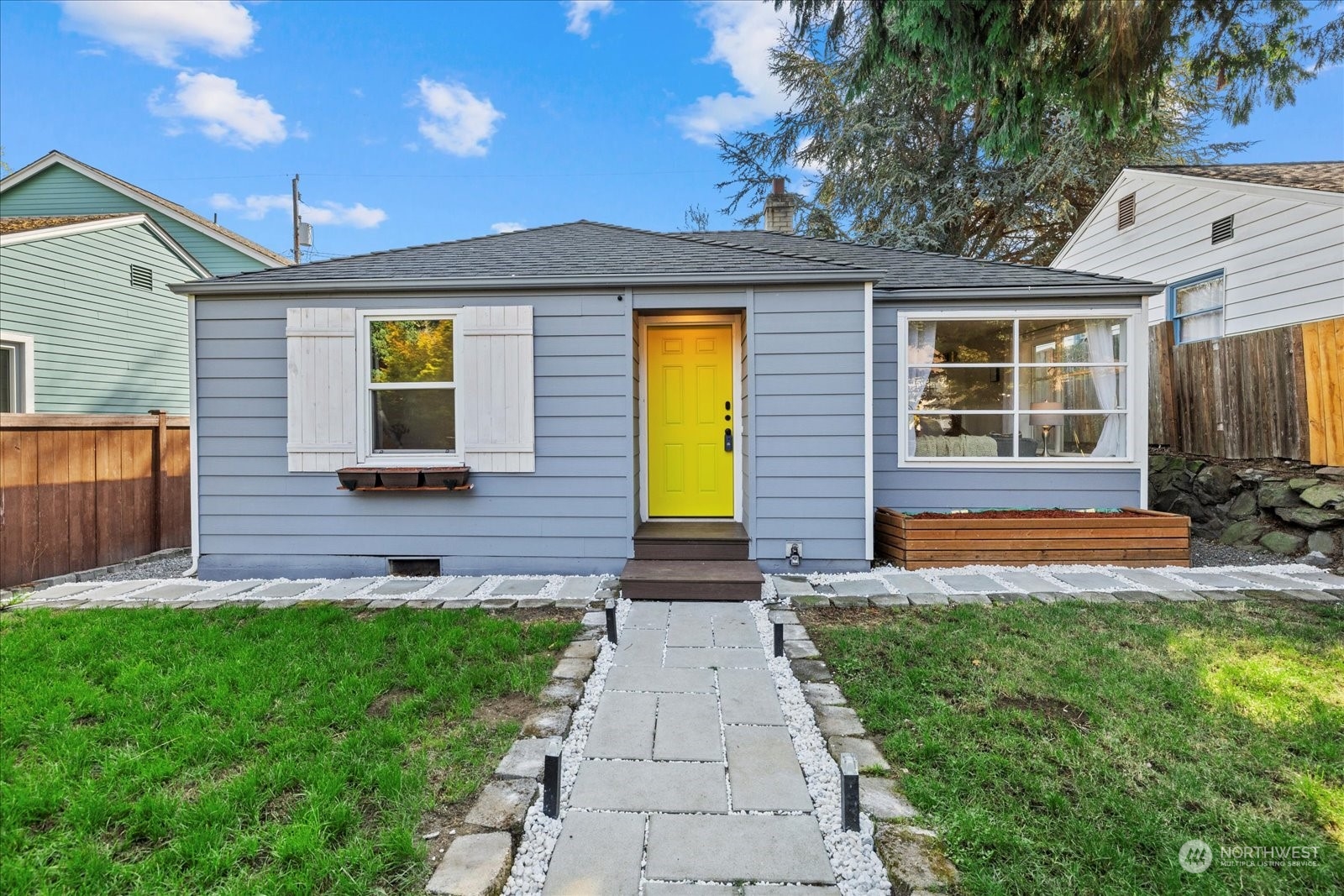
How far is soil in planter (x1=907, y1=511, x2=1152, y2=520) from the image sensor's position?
5078 millimetres

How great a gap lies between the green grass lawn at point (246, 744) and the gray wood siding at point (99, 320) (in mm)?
5919

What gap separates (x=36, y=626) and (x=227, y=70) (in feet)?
45.9

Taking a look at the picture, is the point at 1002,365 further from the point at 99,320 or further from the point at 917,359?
the point at 99,320

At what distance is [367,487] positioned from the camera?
4.89 m

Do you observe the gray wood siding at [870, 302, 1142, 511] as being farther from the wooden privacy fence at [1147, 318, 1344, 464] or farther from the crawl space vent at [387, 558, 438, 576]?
the crawl space vent at [387, 558, 438, 576]

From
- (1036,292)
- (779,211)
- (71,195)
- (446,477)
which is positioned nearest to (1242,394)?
(1036,292)

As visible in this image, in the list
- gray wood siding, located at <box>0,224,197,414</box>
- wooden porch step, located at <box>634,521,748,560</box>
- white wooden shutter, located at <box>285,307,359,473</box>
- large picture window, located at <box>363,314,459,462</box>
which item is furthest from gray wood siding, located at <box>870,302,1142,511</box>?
gray wood siding, located at <box>0,224,197,414</box>

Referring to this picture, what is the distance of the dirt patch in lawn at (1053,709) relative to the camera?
2.44 m

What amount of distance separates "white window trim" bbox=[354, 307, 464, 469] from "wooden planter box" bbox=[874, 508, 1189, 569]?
393 cm

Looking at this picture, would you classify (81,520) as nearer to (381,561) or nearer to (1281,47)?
(381,561)

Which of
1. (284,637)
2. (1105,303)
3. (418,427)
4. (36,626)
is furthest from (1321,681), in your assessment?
(36,626)

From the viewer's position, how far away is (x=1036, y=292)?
5320mm

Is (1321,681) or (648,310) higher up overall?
(648,310)

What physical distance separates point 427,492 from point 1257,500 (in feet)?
25.6
